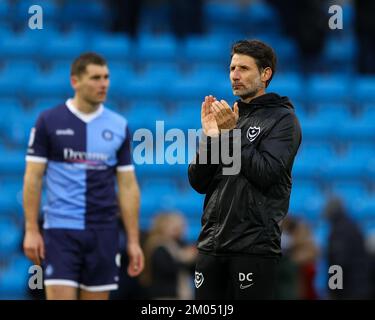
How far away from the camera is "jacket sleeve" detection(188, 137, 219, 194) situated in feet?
17.8

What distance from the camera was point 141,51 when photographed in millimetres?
13375

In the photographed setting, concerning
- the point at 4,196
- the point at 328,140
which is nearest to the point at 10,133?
the point at 4,196

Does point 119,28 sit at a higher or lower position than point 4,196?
higher

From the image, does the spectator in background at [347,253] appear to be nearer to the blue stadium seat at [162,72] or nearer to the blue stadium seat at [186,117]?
the blue stadium seat at [186,117]

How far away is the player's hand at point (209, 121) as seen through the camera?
18.0 ft

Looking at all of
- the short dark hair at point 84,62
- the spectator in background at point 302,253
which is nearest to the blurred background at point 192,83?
the spectator in background at point 302,253

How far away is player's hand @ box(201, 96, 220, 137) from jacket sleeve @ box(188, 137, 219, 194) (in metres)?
0.05

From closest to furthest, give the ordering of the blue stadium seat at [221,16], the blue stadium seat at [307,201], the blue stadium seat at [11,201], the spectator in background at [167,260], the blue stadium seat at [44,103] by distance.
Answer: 1. the spectator in background at [167,260]
2. the blue stadium seat at [11,201]
3. the blue stadium seat at [307,201]
4. the blue stadium seat at [44,103]
5. the blue stadium seat at [221,16]

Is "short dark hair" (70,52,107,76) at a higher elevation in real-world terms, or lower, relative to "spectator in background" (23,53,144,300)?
higher

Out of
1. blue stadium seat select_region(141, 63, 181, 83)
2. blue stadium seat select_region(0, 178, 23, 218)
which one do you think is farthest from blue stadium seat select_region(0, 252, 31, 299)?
blue stadium seat select_region(141, 63, 181, 83)

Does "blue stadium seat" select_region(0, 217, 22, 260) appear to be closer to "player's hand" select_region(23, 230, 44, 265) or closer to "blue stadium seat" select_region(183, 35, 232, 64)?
"blue stadium seat" select_region(183, 35, 232, 64)

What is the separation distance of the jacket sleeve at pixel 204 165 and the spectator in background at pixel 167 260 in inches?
154

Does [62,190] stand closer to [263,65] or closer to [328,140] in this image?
[263,65]

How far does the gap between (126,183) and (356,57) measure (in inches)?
291
